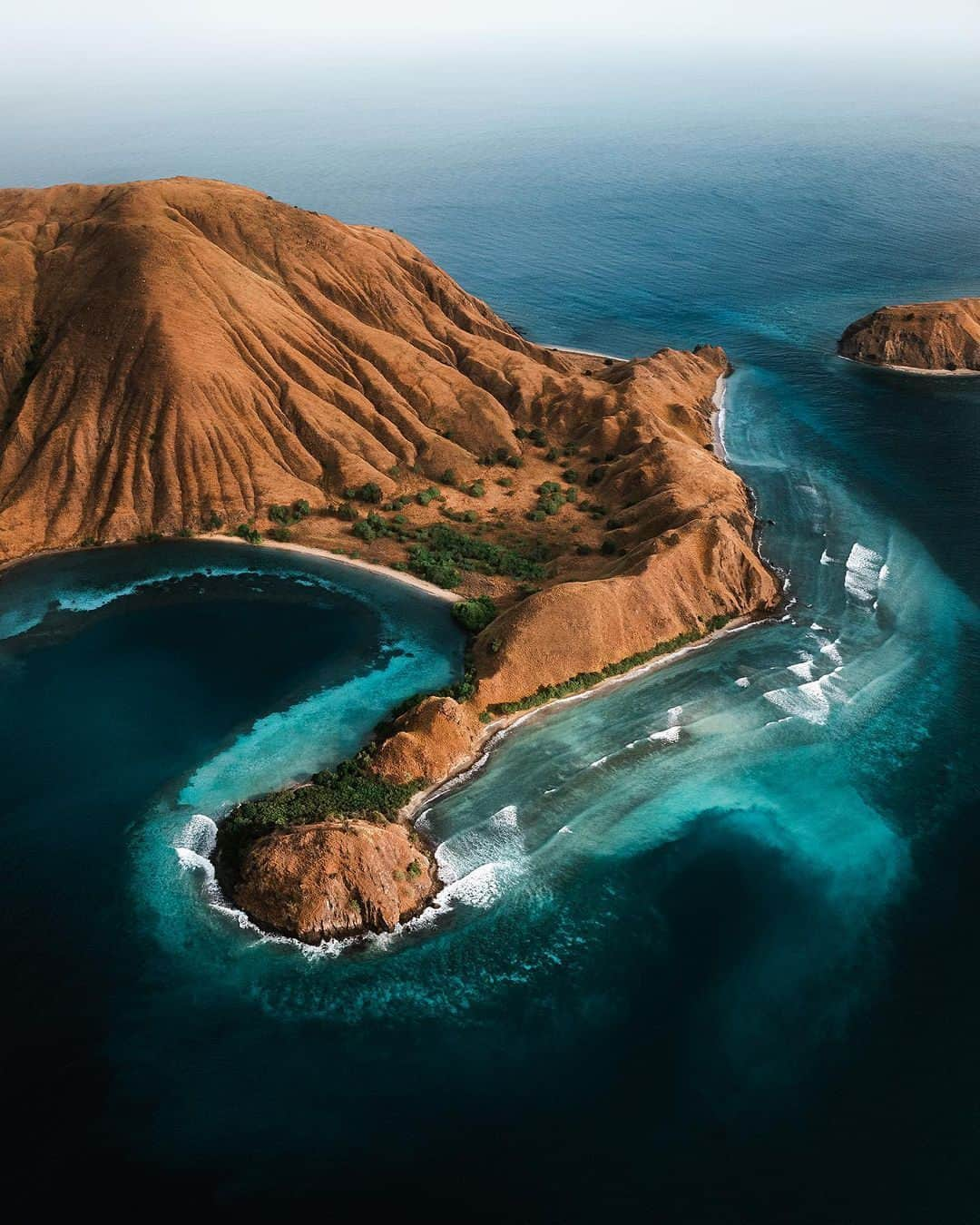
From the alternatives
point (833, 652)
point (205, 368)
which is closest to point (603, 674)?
point (833, 652)

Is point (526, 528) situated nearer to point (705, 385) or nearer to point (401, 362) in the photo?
point (401, 362)

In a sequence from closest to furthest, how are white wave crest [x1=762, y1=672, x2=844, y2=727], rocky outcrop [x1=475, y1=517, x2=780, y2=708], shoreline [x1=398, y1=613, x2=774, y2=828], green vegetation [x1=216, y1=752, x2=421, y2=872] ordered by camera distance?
1. green vegetation [x1=216, y1=752, x2=421, y2=872]
2. shoreline [x1=398, y1=613, x2=774, y2=828]
3. white wave crest [x1=762, y1=672, x2=844, y2=727]
4. rocky outcrop [x1=475, y1=517, x2=780, y2=708]

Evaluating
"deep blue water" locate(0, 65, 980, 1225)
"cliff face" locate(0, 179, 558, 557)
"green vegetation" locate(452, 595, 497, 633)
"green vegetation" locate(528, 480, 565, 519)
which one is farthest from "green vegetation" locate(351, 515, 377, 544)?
"green vegetation" locate(528, 480, 565, 519)

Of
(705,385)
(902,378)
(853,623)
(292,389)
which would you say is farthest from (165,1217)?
(902,378)

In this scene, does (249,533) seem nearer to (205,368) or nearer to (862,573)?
(205,368)

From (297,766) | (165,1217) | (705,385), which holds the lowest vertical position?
(165,1217)

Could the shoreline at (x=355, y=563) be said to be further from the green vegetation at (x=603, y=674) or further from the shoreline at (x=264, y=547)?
the green vegetation at (x=603, y=674)

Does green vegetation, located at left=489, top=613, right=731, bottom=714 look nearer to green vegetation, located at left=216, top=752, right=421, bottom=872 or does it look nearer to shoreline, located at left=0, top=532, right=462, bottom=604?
green vegetation, located at left=216, top=752, right=421, bottom=872

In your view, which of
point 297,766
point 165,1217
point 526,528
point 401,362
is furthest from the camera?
point 401,362
